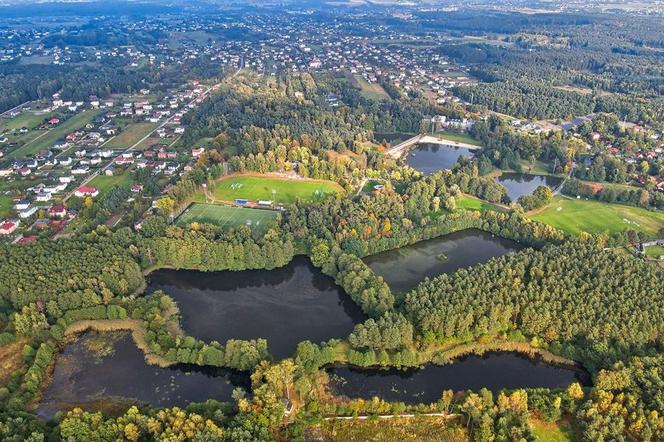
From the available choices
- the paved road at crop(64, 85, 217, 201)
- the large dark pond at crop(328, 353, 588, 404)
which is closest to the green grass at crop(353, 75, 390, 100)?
the paved road at crop(64, 85, 217, 201)

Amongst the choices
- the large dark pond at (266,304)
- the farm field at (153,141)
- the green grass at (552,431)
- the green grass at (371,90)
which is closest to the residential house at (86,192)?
the farm field at (153,141)

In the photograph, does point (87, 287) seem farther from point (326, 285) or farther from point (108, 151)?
point (108, 151)

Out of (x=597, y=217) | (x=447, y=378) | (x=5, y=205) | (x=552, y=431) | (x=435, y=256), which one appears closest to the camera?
(x=552, y=431)

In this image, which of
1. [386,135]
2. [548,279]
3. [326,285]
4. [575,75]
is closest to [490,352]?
[548,279]

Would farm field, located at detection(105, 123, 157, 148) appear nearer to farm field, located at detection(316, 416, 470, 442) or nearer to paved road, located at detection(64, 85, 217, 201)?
paved road, located at detection(64, 85, 217, 201)

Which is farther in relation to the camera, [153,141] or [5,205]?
[153,141]

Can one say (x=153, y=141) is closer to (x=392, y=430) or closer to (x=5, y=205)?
(x=5, y=205)

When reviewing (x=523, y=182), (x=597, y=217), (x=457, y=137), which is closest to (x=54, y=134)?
(x=457, y=137)

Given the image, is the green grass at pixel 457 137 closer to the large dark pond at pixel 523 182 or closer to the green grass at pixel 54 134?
the large dark pond at pixel 523 182
